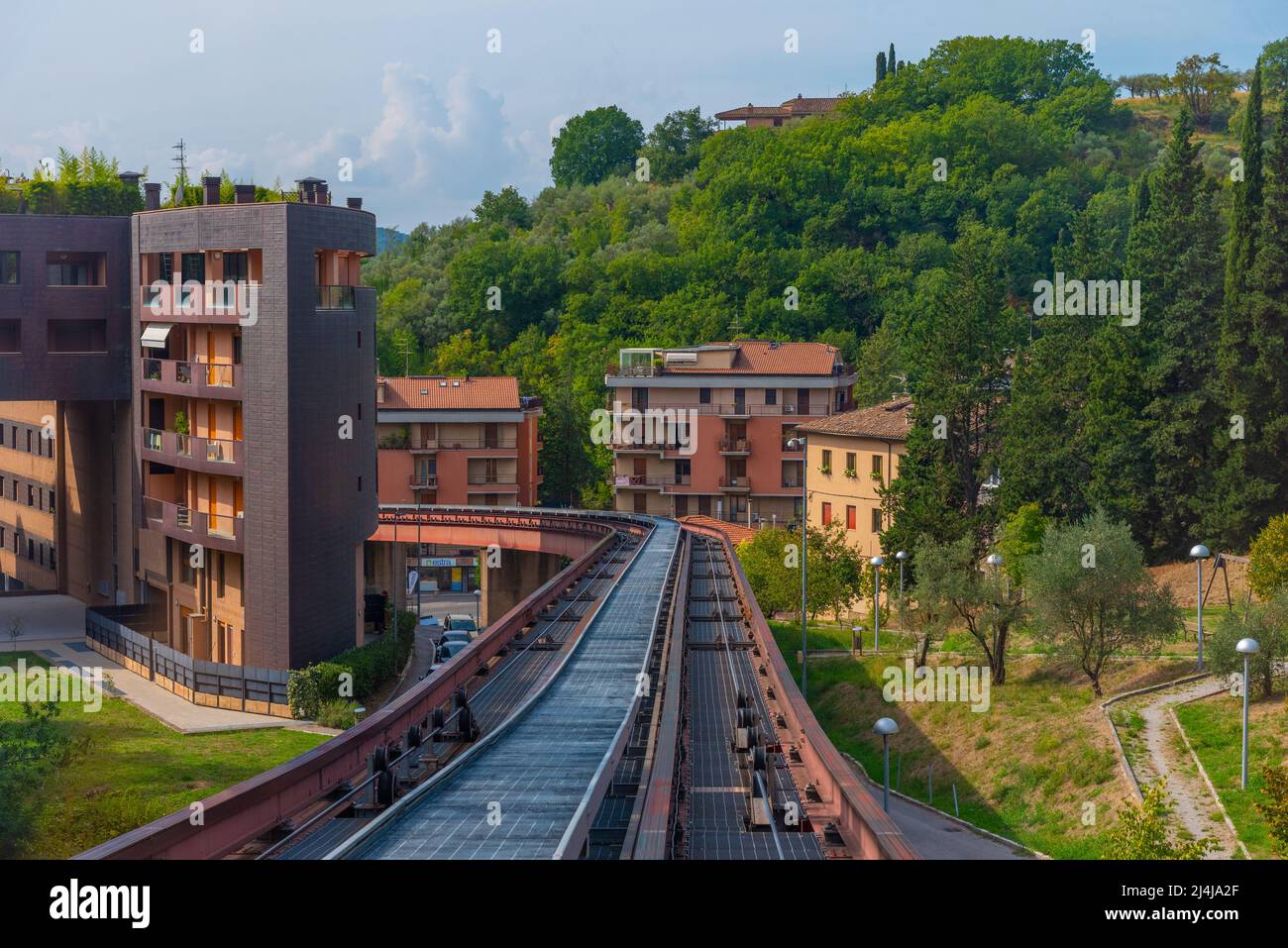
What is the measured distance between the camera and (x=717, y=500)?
7700cm

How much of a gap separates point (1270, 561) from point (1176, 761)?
11081 millimetres

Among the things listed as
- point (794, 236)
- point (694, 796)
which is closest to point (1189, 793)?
point (694, 796)

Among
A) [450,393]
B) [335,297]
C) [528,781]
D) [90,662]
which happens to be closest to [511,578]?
[450,393]

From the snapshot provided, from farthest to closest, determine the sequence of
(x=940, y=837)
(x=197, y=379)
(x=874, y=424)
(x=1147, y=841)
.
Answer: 1. (x=874, y=424)
2. (x=197, y=379)
3. (x=940, y=837)
4. (x=1147, y=841)

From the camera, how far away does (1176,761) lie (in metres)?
32.3

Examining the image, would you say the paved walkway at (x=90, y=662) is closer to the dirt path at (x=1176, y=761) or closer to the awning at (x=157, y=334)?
the awning at (x=157, y=334)

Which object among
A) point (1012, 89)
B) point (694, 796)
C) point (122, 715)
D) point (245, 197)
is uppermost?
point (1012, 89)

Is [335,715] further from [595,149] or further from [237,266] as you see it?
[595,149]

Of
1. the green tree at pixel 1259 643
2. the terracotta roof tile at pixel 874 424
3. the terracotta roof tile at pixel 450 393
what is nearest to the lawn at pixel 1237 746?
the green tree at pixel 1259 643

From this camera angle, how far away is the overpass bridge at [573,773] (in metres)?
13.8

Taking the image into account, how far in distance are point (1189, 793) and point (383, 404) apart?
52.9m

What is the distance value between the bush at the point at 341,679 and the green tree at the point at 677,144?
112 metres

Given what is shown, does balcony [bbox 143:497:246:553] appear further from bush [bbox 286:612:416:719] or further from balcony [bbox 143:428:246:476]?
bush [bbox 286:612:416:719]
